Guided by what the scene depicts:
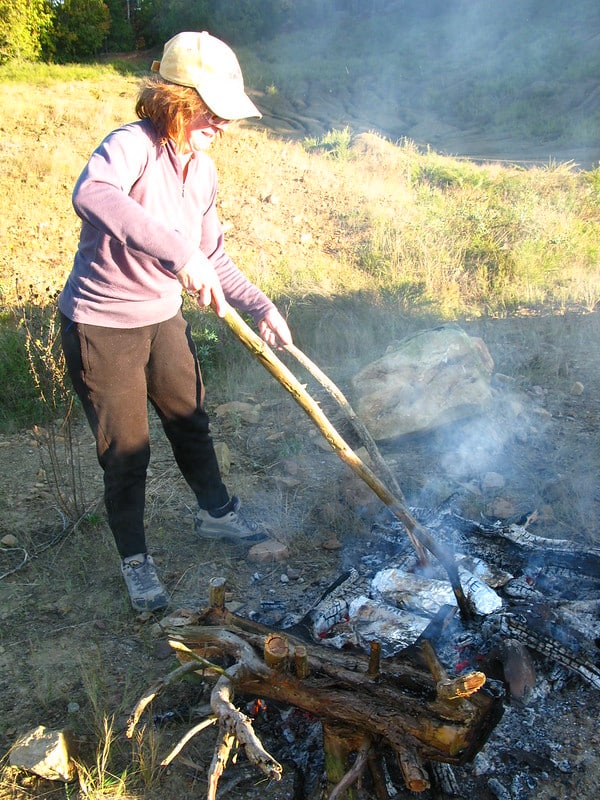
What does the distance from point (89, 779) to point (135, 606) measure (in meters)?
0.84

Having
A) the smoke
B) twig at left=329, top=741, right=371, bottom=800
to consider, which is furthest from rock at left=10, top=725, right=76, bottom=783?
the smoke

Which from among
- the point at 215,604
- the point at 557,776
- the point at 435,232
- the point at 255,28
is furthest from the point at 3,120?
the point at 255,28

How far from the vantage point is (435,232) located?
24.1 feet

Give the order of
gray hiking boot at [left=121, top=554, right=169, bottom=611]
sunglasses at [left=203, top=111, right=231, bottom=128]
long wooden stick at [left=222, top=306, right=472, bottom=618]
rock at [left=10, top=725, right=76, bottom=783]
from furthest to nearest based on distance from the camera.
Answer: gray hiking boot at [left=121, top=554, right=169, bottom=611] < long wooden stick at [left=222, top=306, right=472, bottom=618] < sunglasses at [left=203, top=111, right=231, bottom=128] < rock at [left=10, top=725, right=76, bottom=783]

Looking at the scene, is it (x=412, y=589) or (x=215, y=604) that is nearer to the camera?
(x=215, y=604)

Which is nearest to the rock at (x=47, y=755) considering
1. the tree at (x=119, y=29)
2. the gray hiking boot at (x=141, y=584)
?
the gray hiking boot at (x=141, y=584)

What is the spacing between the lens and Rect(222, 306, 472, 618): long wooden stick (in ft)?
7.89

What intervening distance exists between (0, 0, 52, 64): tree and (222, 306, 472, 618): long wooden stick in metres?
21.7

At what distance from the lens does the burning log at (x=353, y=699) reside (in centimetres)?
183

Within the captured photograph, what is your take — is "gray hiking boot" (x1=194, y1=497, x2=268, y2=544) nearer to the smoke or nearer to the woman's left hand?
the woman's left hand

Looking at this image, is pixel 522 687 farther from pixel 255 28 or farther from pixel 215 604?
pixel 255 28

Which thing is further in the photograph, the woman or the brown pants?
the brown pants

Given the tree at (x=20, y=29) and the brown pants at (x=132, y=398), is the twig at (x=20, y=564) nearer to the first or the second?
the brown pants at (x=132, y=398)

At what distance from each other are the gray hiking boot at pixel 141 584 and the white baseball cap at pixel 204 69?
1837 millimetres
